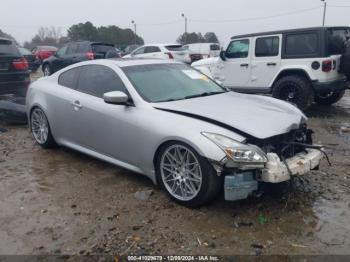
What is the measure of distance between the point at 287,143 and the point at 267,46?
226 inches

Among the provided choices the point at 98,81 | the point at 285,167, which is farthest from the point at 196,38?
the point at 285,167

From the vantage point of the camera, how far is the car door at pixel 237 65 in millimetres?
9688

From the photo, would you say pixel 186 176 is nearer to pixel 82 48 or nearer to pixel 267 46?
pixel 267 46

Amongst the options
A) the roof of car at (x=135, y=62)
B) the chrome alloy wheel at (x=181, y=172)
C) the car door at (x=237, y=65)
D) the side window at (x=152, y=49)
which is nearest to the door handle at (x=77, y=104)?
the roof of car at (x=135, y=62)

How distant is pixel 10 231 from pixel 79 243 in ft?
2.42

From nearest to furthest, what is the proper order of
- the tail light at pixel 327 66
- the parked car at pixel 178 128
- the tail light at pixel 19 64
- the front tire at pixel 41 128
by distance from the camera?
the parked car at pixel 178 128 → the front tire at pixel 41 128 → the tail light at pixel 327 66 → the tail light at pixel 19 64

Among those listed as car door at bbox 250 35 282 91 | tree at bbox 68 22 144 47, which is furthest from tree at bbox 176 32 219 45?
car door at bbox 250 35 282 91

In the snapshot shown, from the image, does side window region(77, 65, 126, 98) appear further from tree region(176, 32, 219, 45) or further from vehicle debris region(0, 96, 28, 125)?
tree region(176, 32, 219, 45)

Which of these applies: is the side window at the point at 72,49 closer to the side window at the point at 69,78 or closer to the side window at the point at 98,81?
the side window at the point at 69,78

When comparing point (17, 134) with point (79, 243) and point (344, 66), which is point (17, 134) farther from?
point (344, 66)

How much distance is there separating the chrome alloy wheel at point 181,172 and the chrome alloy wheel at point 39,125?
101 inches

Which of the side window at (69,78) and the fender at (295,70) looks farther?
the fender at (295,70)

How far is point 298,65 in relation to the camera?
339 inches

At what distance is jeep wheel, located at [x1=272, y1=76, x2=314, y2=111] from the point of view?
8.45m
